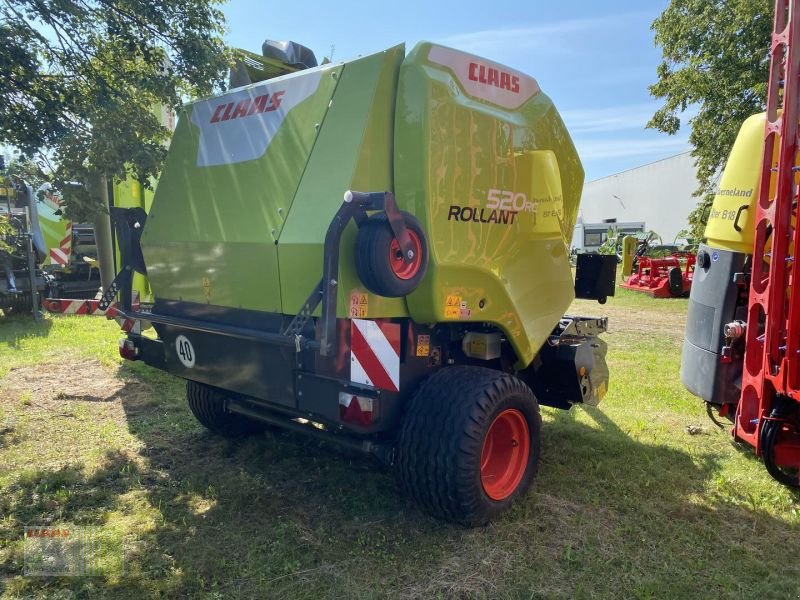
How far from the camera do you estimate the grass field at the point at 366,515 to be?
2793 millimetres

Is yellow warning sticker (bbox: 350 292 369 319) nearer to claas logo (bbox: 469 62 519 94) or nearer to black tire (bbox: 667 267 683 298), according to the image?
claas logo (bbox: 469 62 519 94)

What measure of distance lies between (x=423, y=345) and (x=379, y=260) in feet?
2.42

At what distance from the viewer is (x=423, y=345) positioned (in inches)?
132

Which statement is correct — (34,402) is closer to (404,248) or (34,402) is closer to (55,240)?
(404,248)

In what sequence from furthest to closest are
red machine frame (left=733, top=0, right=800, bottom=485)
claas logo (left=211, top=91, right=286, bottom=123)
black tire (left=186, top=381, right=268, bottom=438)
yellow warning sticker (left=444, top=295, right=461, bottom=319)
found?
black tire (left=186, top=381, right=268, bottom=438), claas logo (left=211, top=91, right=286, bottom=123), red machine frame (left=733, top=0, right=800, bottom=485), yellow warning sticker (left=444, top=295, right=461, bottom=319)

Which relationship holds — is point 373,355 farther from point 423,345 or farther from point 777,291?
point 777,291

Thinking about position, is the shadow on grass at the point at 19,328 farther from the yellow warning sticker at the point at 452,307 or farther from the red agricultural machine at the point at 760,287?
the red agricultural machine at the point at 760,287

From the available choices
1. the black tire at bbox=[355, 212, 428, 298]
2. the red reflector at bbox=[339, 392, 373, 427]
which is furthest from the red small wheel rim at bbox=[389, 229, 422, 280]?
the red reflector at bbox=[339, 392, 373, 427]

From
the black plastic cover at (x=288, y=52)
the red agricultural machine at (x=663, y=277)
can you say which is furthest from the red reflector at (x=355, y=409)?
the red agricultural machine at (x=663, y=277)

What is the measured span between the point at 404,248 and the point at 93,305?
5.92m

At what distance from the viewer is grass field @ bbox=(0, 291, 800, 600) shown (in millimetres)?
2793

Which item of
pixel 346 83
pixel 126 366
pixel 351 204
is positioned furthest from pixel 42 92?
pixel 126 366

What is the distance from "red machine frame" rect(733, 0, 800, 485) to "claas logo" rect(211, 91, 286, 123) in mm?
2914

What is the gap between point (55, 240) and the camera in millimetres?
11992
